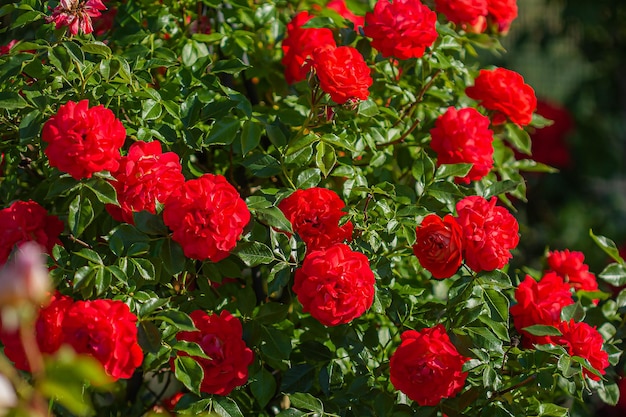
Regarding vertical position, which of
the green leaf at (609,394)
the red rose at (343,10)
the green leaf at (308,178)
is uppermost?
the green leaf at (308,178)

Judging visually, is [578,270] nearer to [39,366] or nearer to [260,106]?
[260,106]

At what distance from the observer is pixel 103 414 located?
146cm

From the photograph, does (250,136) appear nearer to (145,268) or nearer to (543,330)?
(145,268)

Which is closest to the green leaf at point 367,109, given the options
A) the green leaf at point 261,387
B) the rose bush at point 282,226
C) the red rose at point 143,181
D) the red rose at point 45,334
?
the rose bush at point 282,226

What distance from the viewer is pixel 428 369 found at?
1.21 meters

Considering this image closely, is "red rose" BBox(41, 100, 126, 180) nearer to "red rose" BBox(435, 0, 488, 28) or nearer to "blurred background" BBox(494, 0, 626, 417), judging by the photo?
"red rose" BBox(435, 0, 488, 28)

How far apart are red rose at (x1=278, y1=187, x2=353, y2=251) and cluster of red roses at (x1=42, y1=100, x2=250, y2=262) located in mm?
112

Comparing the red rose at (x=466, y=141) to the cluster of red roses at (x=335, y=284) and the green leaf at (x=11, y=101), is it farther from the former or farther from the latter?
the green leaf at (x=11, y=101)

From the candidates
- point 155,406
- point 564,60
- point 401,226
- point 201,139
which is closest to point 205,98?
point 201,139

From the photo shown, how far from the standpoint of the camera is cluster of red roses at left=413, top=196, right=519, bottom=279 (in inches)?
49.0

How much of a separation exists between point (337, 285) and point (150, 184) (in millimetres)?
289

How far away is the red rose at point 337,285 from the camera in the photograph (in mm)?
1155

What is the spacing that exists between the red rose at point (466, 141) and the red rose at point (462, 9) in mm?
219

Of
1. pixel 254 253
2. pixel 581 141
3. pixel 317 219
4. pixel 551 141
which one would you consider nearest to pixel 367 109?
pixel 317 219
